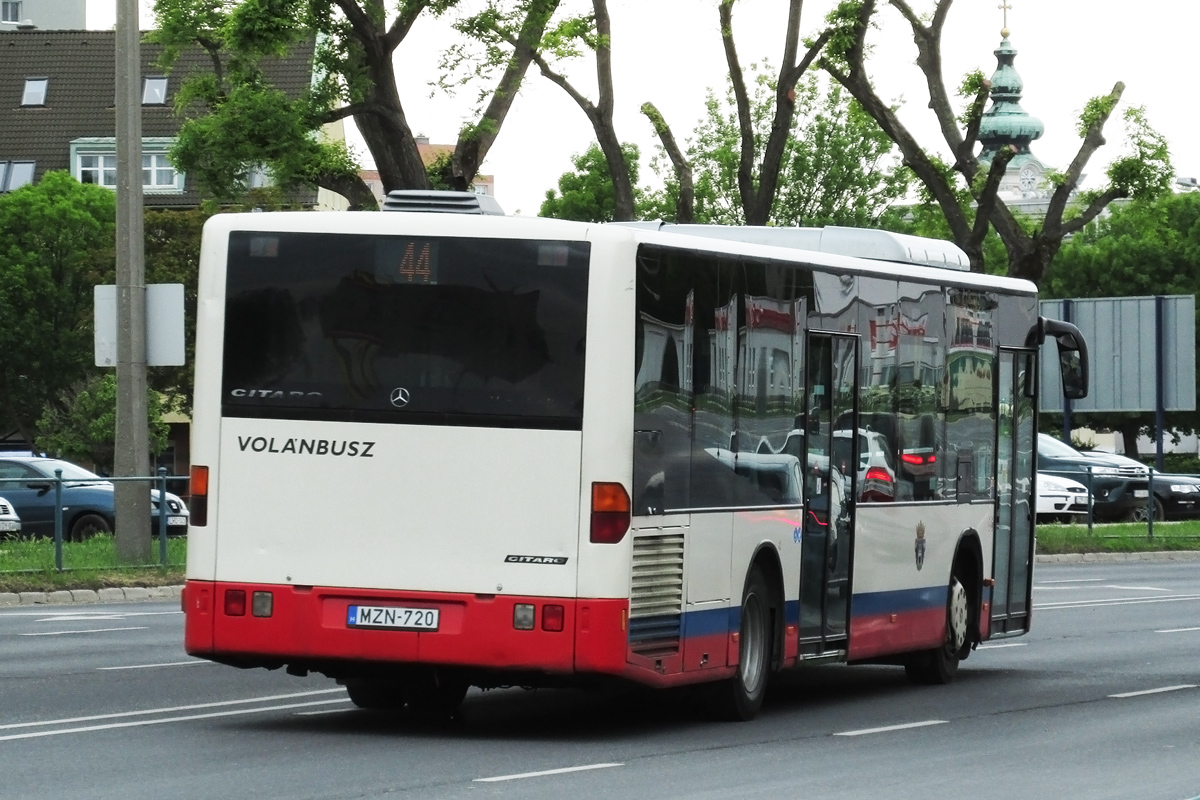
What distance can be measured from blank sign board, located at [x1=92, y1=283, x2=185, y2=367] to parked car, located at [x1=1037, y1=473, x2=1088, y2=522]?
19.1m

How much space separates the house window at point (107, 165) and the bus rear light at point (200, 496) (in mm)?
68384

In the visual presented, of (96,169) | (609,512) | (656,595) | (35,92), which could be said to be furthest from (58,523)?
(35,92)

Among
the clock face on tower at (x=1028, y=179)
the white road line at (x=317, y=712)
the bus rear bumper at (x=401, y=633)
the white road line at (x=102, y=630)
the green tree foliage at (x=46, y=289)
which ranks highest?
the clock face on tower at (x=1028, y=179)

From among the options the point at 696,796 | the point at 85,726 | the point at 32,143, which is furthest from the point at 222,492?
the point at 32,143

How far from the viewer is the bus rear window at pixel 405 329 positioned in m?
11.7

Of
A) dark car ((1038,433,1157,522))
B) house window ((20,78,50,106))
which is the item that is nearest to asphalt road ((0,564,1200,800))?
dark car ((1038,433,1157,522))

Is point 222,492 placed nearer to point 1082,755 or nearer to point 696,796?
point 696,796

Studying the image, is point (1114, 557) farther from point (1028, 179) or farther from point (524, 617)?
point (1028, 179)

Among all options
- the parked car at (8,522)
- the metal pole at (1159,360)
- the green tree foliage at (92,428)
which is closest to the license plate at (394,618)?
the parked car at (8,522)

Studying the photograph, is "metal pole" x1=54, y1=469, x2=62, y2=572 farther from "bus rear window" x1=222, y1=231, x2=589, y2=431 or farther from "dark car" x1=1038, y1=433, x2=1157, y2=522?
"dark car" x1=1038, y1=433, x2=1157, y2=522

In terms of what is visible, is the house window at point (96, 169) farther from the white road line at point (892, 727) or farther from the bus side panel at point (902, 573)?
the white road line at point (892, 727)

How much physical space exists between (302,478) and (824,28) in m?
22.6

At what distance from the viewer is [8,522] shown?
1062 inches

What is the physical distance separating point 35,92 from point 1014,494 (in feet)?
231
